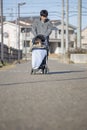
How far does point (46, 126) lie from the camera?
450 cm

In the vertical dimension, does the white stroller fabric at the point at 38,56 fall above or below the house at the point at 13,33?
below

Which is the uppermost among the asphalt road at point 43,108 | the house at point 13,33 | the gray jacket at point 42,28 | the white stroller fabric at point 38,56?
the house at point 13,33

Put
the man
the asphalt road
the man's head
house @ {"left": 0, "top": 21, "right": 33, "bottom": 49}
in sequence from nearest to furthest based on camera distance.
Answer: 1. the asphalt road
2. the man's head
3. the man
4. house @ {"left": 0, "top": 21, "right": 33, "bottom": 49}

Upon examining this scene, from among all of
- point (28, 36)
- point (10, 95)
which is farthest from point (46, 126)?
point (28, 36)

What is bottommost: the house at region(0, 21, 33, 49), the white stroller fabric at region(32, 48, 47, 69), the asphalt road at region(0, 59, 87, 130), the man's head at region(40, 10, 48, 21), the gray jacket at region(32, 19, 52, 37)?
the asphalt road at region(0, 59, 87, 130)

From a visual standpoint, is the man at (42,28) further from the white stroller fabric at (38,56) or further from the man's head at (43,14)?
the white stroller fabric at (38,56)

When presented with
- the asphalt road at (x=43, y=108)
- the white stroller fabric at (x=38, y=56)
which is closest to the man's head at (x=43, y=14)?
the white stroller fabric at (x=38, y=56)

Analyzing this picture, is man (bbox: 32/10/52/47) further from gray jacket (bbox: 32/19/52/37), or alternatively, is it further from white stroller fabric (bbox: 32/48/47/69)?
white stroller fabric (bbox: 32/48/47/69)

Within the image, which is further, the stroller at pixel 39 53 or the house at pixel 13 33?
the house at pixel 13 33

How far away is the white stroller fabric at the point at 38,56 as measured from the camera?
1303 centimetres

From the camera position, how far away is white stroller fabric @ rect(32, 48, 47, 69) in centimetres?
1303

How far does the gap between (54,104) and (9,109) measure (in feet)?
2.34

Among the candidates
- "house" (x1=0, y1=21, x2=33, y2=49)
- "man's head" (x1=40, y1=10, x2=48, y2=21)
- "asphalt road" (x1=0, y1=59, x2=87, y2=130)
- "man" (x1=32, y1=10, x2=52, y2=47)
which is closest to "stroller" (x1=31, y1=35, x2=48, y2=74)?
"man" (x1=32, y1=10, x2=52, y2=47)

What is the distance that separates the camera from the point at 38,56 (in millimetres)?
13062
